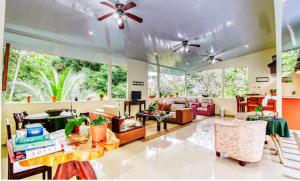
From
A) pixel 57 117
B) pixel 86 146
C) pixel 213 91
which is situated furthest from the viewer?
pixel 213 91

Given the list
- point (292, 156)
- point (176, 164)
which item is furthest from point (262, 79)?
point (176, 164)

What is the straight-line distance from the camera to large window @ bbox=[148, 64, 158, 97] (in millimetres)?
8484

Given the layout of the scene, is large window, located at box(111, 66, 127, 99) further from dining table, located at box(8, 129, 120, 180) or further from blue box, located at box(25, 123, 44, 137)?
blue box, located at box(25, 123, 44, 137)

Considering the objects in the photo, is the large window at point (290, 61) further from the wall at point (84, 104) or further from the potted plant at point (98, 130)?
the potted plant at point (98, 130)

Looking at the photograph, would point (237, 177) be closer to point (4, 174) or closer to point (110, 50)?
point (4, 174)

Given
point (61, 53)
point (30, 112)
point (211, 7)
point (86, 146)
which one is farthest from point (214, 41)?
point (30, 112)

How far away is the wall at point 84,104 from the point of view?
13.3 ft

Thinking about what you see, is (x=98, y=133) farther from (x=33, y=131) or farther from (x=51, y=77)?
(x=51, y=77)

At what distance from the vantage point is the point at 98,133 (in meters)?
1.51

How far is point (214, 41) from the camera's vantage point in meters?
5.98

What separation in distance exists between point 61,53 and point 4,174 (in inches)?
146

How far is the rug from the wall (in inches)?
207

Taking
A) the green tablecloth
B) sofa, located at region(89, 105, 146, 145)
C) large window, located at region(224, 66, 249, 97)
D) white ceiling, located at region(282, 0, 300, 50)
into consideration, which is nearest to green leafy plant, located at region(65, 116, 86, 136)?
sofa, located at region(89, 105, 146, 145)

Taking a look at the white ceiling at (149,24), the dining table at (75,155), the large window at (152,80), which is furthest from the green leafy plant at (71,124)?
the large window at (152,80)
